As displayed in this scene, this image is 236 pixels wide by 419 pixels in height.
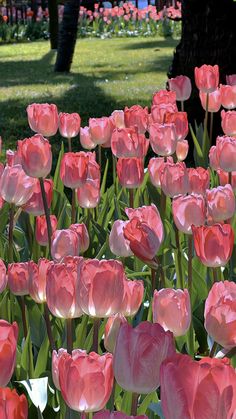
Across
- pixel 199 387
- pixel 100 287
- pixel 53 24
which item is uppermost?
pixel 199 387

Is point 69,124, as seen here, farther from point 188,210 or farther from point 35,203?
point 188,210

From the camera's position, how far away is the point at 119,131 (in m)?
2.68

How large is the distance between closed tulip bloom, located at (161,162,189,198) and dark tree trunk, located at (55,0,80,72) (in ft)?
35.7

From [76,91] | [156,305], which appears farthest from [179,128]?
[76,91]

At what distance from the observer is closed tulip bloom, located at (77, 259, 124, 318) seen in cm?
147

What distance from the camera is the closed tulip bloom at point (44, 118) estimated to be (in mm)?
2811

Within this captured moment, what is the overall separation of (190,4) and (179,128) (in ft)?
11.9

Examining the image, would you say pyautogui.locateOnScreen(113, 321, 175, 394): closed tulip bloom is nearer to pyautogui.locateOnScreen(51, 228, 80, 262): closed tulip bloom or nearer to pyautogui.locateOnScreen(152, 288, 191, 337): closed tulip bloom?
pyautogui.locateOnScreen(152, 288, 191, 337): closed tulip bloom

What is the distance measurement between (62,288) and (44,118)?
133 centimetres

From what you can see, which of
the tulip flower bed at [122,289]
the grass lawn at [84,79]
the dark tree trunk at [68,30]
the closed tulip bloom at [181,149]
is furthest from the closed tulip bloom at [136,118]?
the dark tree trunk at [68,30]

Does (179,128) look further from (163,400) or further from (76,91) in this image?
(76,91)

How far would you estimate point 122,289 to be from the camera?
1.50 m

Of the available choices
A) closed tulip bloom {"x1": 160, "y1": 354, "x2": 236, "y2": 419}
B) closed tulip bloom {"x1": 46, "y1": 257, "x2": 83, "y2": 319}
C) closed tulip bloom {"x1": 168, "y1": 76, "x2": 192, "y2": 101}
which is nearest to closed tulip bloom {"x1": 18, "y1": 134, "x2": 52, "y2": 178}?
closed tulip bloom {"x1": 46, "y1": 257, "x2": 83, "y2": 319}

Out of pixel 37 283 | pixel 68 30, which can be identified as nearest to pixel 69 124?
pixel 37 283
